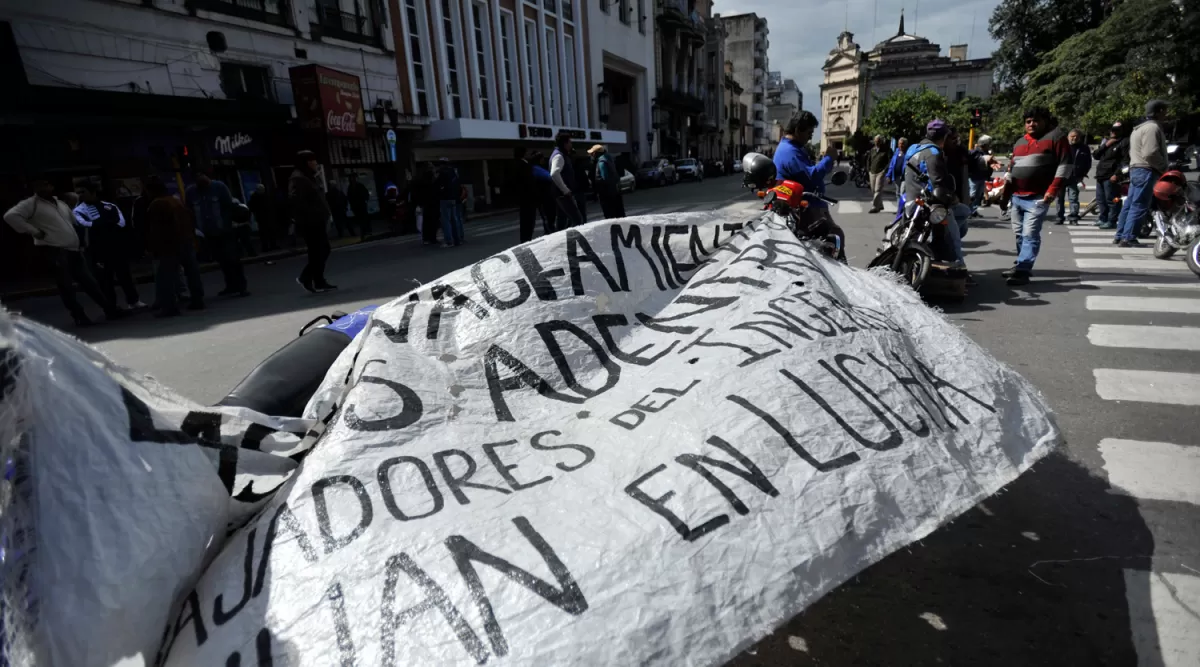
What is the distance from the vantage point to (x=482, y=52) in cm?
2750

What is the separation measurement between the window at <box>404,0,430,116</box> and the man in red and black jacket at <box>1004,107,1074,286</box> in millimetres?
21269

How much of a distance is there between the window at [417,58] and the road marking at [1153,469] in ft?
78.9

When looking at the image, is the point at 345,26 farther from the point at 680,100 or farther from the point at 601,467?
the point at 680,100

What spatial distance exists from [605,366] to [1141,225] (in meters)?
10.9

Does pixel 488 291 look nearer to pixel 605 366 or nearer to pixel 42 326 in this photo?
pixel 605 366

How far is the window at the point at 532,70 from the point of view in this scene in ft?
102

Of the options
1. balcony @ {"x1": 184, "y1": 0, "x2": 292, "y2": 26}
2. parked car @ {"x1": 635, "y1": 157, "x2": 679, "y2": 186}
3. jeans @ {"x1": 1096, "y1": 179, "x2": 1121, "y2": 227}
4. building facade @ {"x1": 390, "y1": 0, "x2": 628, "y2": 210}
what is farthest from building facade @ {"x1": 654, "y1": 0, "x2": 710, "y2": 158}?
jeans @ {"x1": 1096, "y1": 179, "x2": 1121, "y2": 227}

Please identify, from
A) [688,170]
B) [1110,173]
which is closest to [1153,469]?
[1110,173]

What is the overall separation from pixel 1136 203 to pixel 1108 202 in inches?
91.5

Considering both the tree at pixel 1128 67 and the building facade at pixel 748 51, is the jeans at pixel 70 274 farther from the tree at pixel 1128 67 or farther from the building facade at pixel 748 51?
the building facade at pixel 748 51

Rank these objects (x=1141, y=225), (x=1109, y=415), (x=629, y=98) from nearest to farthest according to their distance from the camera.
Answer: (x=1109, y=415) → (x=1141, y=225) → (x=629, y=98)

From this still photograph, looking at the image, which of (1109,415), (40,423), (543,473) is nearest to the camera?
(40,423)

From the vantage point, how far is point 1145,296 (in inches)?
246

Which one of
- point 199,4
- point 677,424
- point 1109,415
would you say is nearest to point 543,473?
point 677,424
